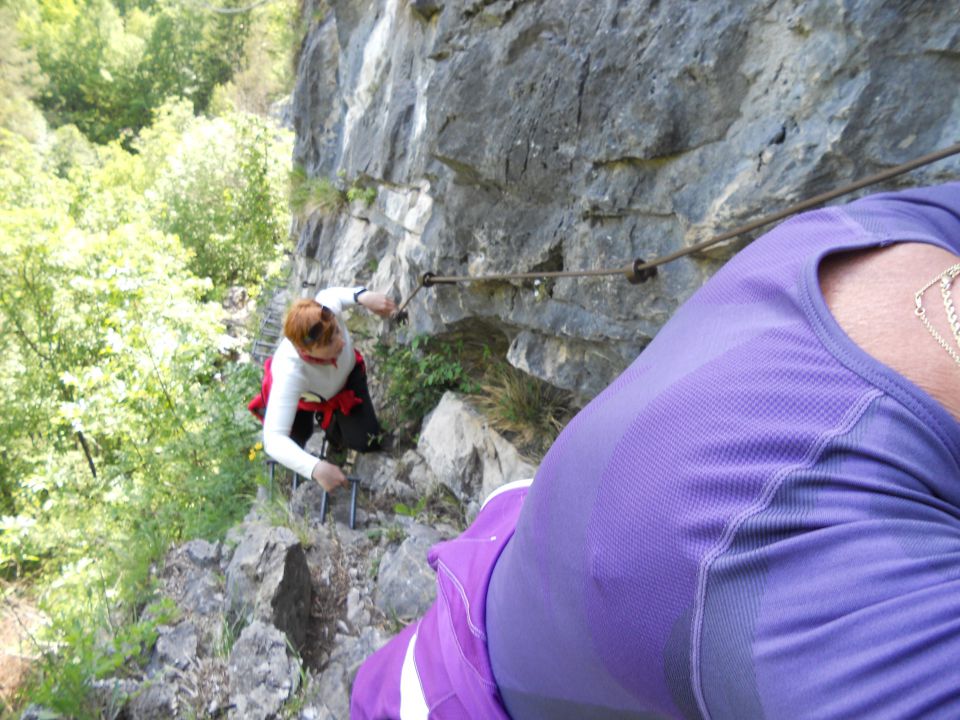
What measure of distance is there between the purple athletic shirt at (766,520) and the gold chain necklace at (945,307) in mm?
91

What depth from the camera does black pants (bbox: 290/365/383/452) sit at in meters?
4.55

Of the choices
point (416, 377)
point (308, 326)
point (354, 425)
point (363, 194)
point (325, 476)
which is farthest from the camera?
point (363, 194)

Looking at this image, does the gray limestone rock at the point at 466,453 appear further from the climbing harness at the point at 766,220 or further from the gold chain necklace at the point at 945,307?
the gold chain necklace at the point at 945,307

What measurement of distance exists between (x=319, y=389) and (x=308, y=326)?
0.69m

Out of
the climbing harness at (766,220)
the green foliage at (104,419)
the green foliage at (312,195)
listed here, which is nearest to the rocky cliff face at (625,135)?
the climbing harness at (766,220)

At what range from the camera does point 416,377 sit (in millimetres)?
4738

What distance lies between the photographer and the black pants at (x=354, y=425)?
455 centimetres

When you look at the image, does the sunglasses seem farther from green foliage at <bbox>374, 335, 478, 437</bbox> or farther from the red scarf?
green foliage at <bbox>374, 335, 478, 437</bbox>

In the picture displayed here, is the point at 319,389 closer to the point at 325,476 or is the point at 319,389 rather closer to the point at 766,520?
the point at 325,476

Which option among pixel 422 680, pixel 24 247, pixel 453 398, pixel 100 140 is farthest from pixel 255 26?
pixel 422 680

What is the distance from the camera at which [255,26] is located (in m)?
33.1

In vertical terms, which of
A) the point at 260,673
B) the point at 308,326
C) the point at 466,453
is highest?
the point at 308,326

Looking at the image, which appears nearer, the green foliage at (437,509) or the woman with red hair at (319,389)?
the woman with red hair at (319,389)

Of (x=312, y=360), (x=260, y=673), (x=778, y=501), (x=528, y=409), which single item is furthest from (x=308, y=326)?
(x=778, y=501)
